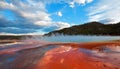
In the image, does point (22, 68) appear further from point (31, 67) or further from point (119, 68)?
point (119, 68)

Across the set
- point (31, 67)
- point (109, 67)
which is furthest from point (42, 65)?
point (109, 67)

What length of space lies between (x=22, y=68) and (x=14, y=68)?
572 mm

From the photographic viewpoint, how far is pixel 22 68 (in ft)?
38.9

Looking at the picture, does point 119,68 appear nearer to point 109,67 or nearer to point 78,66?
point 109,67

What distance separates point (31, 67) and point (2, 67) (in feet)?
7.16

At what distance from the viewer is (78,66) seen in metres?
12.3

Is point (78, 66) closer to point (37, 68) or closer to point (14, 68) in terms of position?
point (37, 68)

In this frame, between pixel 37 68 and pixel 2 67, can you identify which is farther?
pixel 2 67

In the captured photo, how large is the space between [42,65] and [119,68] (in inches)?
192

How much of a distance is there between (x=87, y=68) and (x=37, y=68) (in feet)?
10.1

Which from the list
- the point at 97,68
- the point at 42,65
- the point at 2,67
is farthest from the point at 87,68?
the point at 2,67

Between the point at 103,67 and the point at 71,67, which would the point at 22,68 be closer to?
the point at 71,67

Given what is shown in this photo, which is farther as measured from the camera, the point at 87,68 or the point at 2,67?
the point at 2,67

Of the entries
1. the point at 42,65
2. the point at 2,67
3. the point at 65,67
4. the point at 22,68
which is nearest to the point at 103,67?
the point at 65,67
